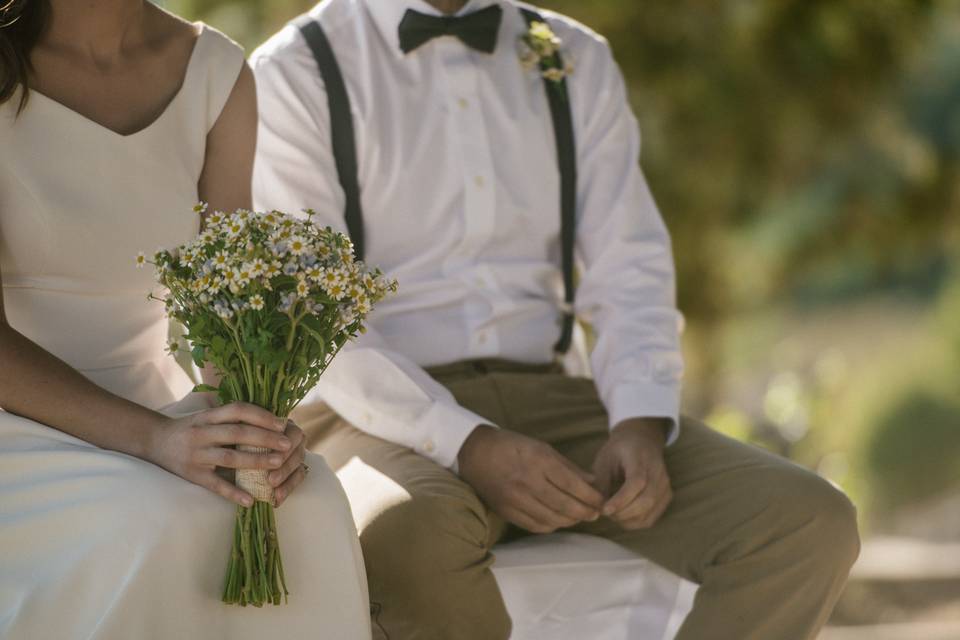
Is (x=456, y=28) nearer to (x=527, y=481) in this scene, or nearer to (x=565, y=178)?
(x=565, y=178)

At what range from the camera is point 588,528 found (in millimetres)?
3062

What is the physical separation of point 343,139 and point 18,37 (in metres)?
0.86

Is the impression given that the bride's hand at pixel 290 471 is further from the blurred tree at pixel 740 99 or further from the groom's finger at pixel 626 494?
the blurred tree at pixel 740 99

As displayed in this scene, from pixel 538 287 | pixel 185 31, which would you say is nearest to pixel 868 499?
pixel 538 287

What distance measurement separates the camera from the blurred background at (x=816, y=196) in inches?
310

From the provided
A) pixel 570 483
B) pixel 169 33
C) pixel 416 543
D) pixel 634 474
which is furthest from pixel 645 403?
pixel 169 33

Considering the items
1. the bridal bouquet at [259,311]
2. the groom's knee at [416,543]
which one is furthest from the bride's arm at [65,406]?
the groom's knee at [416,543]

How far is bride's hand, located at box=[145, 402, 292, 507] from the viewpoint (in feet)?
7.11

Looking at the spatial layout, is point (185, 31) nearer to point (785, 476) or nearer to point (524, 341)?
point (524, 341)

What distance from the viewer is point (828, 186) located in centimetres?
1127

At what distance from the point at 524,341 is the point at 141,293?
1014mm

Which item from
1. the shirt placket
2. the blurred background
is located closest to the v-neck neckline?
the shirt placket

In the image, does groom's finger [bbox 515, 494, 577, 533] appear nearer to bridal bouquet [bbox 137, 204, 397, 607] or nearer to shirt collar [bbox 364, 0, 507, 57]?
bridal bouquet [bbox 137, 204, 397, 607]

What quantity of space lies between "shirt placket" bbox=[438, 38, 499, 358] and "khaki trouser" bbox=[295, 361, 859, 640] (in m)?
0.10
